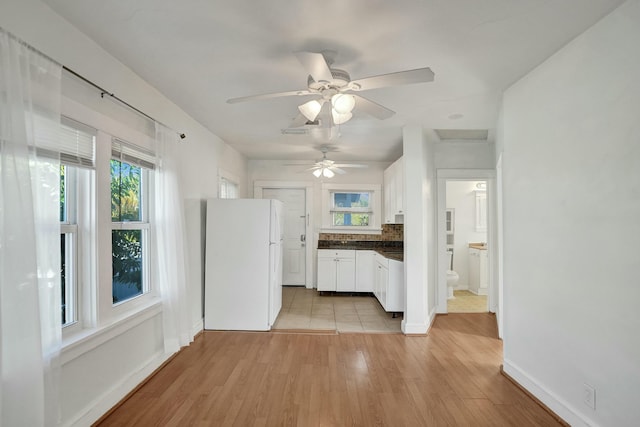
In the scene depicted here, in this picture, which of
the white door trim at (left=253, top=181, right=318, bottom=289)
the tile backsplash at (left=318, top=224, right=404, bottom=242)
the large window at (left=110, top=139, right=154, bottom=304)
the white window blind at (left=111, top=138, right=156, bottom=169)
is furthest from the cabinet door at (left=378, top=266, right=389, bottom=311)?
the white window blind at (left=111, top=138, right=156, bottom=169)

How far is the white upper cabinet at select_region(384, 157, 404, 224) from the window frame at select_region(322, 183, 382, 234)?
1.02ft

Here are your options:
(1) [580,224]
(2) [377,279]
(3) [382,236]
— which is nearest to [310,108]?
(1) [580,224]

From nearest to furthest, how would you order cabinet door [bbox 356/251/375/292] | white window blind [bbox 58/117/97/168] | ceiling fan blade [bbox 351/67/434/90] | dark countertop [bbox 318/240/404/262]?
ceiling fan blade [bbox 351/67/434/90] → white window blind [bbox 58/117/97/168] → cabinet door [bbox 356/251/375/292] → dark countertop [bbox 318/240/404/262]

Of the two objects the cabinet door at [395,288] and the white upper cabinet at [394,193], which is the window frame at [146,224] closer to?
the cabinet door at [395,288]

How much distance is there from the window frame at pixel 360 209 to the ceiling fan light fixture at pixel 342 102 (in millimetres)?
4138

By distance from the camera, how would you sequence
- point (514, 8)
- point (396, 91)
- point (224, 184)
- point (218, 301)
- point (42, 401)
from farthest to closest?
1. point (224, 184)
2. point (218, 301)
3. point (396, 91)
4. point (514, 8)
5. point (42, 401)

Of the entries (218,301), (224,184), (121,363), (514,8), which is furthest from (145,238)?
(514,8)

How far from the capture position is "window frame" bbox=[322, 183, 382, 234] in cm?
639

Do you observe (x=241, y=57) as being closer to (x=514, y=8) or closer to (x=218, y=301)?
(x=514, y=8)

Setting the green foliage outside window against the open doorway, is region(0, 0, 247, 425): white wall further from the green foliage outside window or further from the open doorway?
the open doorway

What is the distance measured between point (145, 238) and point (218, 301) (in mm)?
1376

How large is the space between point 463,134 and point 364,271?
8.70 feet

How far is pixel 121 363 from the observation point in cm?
247

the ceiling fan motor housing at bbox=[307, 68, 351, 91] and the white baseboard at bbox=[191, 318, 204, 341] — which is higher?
the ceiling fan motor housing at bbox=[307, 68, 351, 91]
